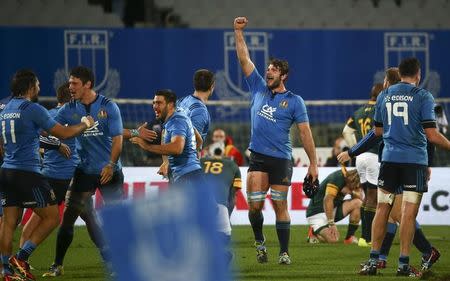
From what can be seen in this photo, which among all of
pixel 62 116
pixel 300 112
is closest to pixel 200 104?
pixel 300 112

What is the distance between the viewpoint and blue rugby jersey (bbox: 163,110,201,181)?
340 inches

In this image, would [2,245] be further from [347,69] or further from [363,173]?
[347,69]

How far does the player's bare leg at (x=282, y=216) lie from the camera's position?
10.3m

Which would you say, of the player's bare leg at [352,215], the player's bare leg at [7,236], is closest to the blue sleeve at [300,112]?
the player's bare leg at [7,236]

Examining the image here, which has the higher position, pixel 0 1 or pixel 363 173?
pixel 0 1

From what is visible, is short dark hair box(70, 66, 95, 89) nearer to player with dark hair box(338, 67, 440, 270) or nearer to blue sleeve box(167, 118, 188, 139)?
blue sleeve box(167, 118, 188, 139)

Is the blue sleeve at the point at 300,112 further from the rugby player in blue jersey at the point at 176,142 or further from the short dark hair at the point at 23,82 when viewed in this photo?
the short dark hair at the point at 23,82

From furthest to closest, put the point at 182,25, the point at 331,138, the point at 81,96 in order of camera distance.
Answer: the point at 182,25
the point at 331,138
the point at 81,96

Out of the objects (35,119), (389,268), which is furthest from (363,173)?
(35,119)

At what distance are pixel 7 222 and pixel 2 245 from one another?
200 mm

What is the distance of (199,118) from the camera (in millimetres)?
9922

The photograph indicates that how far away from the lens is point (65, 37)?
62.5 feet

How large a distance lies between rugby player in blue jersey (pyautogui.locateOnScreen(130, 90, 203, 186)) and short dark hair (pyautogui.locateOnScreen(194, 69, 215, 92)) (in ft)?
3.70

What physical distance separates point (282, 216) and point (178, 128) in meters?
2.15
